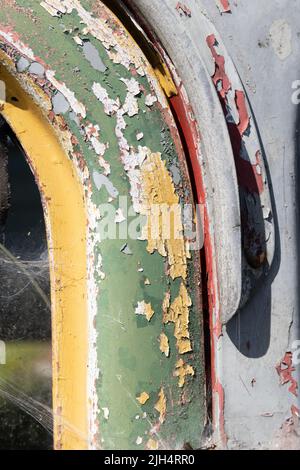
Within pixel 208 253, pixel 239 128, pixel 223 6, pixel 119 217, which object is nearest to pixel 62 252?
pixel 119 217

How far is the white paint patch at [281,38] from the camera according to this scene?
1.26 meters

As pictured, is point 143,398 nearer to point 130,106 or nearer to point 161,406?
point 161,406

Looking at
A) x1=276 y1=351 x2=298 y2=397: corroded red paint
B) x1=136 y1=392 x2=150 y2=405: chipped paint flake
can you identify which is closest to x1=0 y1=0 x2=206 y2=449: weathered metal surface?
x1=136 y1=392 x2=150 y2=405: chipped paint flake

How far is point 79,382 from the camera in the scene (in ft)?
4.18

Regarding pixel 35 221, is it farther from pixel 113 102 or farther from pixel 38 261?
pixel 113 102

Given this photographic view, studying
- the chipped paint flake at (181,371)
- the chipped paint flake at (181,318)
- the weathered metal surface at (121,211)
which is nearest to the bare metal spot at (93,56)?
the weathered metal surface at (121,211)

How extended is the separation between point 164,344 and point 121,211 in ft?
0.71

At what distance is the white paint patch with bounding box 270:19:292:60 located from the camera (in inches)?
49.8

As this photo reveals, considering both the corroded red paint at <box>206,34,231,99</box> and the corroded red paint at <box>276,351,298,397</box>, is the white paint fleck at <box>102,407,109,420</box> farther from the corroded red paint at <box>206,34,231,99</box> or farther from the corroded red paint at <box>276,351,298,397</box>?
the corroded red paint at <box>206,34,231,99</box>

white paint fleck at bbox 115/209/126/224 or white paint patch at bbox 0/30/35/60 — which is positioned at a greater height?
white paint patch at bbox 0/30/35/60

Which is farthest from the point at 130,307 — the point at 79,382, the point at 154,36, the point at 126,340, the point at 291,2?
the point at 291,2

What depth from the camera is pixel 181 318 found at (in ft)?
4.02
